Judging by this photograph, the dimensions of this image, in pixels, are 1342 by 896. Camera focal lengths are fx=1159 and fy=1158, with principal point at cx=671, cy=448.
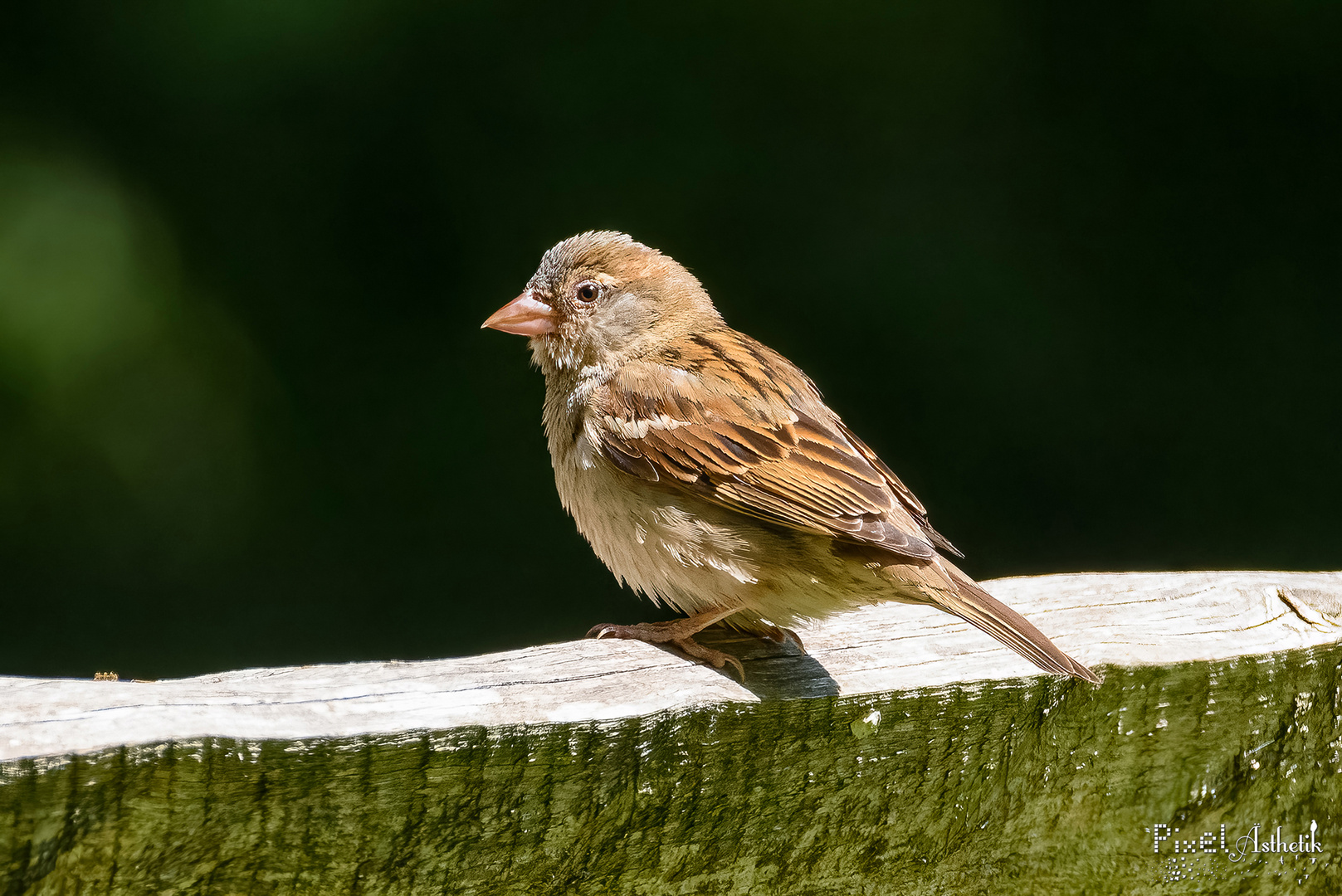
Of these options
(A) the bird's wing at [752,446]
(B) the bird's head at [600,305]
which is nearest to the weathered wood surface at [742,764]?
(A) the bird's wing at [752,446]

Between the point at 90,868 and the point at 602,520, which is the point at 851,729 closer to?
the point at 602,520

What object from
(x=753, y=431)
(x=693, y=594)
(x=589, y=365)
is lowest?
(x=693, y=594)

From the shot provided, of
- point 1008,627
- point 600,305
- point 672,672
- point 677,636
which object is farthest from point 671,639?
point 600,305

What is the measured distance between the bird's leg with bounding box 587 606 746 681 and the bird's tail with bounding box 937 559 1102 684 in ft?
1.07

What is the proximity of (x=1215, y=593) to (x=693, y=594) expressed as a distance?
0.86m

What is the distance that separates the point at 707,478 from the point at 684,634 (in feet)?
0.90

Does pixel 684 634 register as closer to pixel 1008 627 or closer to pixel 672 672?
pixel 672 672

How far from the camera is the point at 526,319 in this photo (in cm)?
240

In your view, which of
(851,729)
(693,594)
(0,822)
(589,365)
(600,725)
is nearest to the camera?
(0,822)

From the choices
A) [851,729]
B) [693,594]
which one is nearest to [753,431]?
[693,594]

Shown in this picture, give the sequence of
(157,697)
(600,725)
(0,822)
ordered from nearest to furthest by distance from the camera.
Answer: (0,822)
(157,697)
(600,725)

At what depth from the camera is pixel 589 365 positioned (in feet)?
7.70

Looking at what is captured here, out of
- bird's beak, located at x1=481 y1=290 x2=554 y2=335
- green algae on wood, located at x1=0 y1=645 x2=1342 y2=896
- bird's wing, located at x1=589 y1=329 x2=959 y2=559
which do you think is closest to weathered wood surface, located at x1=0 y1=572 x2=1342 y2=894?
green algae on wood, located at x1=0 y1=645 x2=1342 y2=896

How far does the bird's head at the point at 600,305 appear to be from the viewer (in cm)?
236
